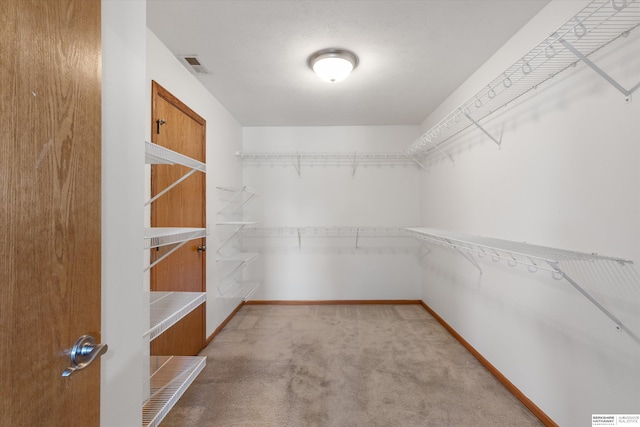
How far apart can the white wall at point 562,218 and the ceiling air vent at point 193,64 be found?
7.42ft

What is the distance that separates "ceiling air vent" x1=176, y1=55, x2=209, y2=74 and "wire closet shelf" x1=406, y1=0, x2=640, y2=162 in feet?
6.58

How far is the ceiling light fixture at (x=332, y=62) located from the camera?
6.68 ft

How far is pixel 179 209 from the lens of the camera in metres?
2.21

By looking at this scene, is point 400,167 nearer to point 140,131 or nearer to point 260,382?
point 260,382

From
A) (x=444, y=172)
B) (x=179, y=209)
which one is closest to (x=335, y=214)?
(x=444, y=172)

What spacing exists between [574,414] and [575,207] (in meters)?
1.09

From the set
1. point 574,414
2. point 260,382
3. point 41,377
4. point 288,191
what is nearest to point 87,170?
point 41,377

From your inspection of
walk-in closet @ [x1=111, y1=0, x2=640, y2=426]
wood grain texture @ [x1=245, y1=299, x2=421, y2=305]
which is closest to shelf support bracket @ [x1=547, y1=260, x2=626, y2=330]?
walk-in closet @ [x1=111, y1=0, x2=640, y2=426]

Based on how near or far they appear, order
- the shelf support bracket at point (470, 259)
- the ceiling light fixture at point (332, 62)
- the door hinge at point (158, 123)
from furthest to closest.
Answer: the shelf support bracket at point (470, 259)
the ceiling light fixture at point (332, 62)
the door hinge at point (158, 123)

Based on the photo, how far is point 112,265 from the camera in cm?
86

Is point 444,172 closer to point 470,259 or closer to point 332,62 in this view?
point 470,259

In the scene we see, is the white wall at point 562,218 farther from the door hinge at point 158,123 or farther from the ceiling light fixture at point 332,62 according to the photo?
the door hinge at point 158,123

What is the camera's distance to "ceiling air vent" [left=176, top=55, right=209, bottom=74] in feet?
6.90

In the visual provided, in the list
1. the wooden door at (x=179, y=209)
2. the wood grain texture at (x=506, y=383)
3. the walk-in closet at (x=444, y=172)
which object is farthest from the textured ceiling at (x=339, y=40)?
the wood grain texture at (x=506, y=383)
